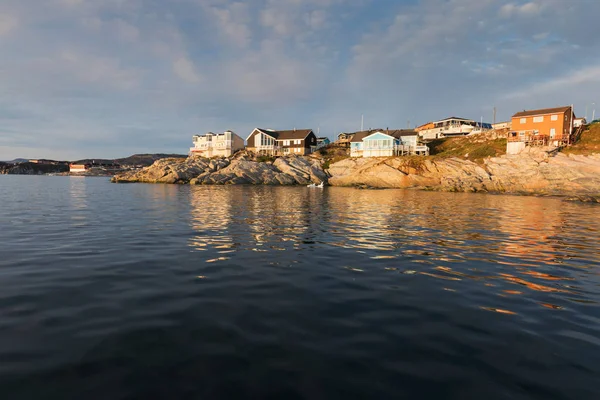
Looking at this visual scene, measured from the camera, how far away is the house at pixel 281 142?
112 metres

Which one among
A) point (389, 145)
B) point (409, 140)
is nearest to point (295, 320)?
point (389, 145)

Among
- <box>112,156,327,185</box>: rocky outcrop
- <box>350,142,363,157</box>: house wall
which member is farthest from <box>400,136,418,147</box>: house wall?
<box>112,156,327,185</box>: rocky outcrop

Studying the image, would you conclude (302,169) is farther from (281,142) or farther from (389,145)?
(281,142)

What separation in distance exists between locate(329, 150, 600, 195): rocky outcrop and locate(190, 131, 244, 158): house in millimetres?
48777

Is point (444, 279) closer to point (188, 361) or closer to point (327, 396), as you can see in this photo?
point (327, 396)

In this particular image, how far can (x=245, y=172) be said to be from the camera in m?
89.2

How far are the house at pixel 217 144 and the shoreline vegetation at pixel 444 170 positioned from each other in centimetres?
1108

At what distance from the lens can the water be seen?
213 inches

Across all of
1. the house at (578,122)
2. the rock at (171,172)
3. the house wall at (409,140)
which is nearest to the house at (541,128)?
the house at (578,122)

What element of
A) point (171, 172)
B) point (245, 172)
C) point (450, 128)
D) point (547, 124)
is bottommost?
point (171, 172)

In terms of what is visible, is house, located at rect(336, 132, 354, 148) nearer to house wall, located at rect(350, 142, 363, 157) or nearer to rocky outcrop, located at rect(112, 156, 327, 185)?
house wall, located at rect(350, 142, 363, 157)

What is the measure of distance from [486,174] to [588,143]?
21062 mm

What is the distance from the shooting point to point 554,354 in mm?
6387

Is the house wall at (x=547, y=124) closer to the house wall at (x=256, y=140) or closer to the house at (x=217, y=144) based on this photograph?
the house wall at (x=256, y=140)
